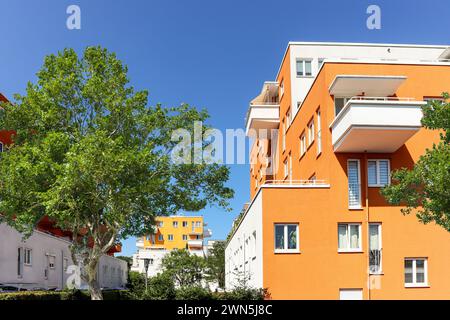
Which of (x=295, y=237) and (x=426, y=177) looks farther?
(x=295, y=237)

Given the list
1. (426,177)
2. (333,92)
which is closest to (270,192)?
(333,92)

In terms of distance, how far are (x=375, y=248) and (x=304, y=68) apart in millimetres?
15186

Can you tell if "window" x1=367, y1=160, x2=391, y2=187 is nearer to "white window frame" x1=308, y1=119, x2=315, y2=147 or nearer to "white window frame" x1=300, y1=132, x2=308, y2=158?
"white window frame" x1=308, y1=119, x2=315, y2=147

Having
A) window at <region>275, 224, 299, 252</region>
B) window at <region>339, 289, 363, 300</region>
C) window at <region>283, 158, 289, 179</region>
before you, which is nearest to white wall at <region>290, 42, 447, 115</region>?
window at <region>283, 158, 289, 179</region>

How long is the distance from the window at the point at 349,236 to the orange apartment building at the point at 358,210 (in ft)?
0.15

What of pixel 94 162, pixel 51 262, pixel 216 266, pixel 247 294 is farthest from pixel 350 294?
pixel 216 266

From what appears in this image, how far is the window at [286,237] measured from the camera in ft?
83.7

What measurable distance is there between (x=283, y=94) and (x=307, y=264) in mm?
16582

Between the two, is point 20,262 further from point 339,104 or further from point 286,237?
point 339,104

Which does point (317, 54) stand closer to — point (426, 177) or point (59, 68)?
point (59, 68)

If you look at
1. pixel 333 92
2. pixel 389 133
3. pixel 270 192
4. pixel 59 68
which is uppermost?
pixel 59 68

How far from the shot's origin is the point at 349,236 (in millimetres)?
25688

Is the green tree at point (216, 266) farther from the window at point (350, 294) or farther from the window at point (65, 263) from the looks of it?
the window at point (350, 294)
